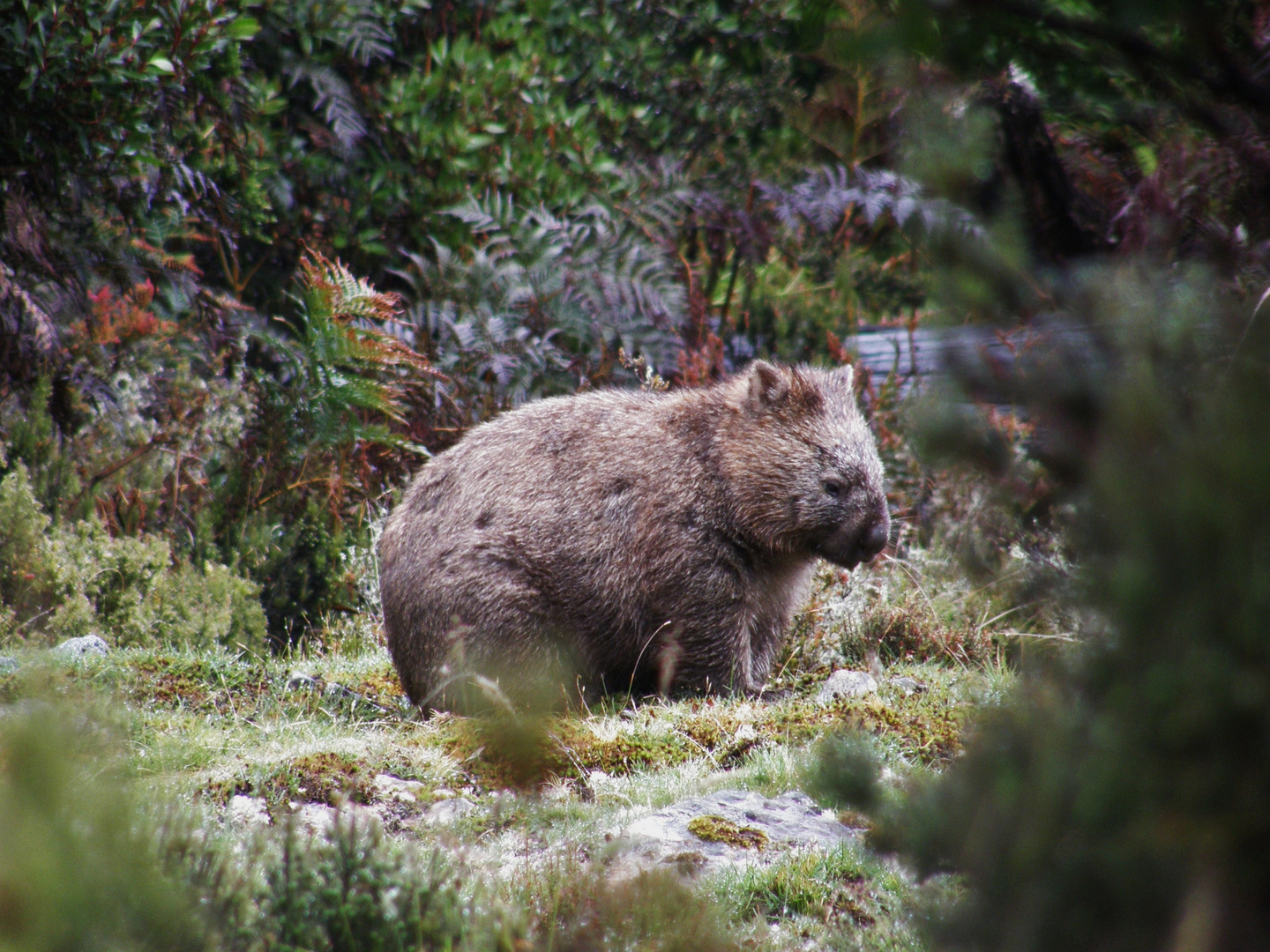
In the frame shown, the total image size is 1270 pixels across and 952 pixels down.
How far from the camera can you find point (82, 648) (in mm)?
5746

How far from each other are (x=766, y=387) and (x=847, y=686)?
1583 mm

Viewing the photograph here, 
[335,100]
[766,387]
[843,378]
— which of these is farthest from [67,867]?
[335,100]

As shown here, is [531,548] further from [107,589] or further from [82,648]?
[107,589]

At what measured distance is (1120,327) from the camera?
1.80 metres

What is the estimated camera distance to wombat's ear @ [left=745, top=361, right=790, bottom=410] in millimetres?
5684

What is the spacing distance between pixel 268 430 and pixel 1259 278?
6.43 meters

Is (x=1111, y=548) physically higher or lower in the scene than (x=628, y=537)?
higher

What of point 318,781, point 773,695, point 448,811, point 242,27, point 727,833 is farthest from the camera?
point 242,27

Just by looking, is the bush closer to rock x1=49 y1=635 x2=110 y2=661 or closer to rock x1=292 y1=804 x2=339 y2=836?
rock x1=49 y1=635 x2=110 y2=661

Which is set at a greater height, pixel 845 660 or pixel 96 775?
pixel 96 775

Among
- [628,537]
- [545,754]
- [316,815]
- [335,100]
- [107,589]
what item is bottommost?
[316,815]

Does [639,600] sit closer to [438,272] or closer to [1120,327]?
[1120,327]

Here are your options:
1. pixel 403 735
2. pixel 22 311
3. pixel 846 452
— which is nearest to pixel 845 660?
pixel 846 452

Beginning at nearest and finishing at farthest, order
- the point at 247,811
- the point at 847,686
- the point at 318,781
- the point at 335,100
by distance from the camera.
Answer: the point at 247,811 < the point at 318,781 < the point at 847,686 < the point at 335,100
